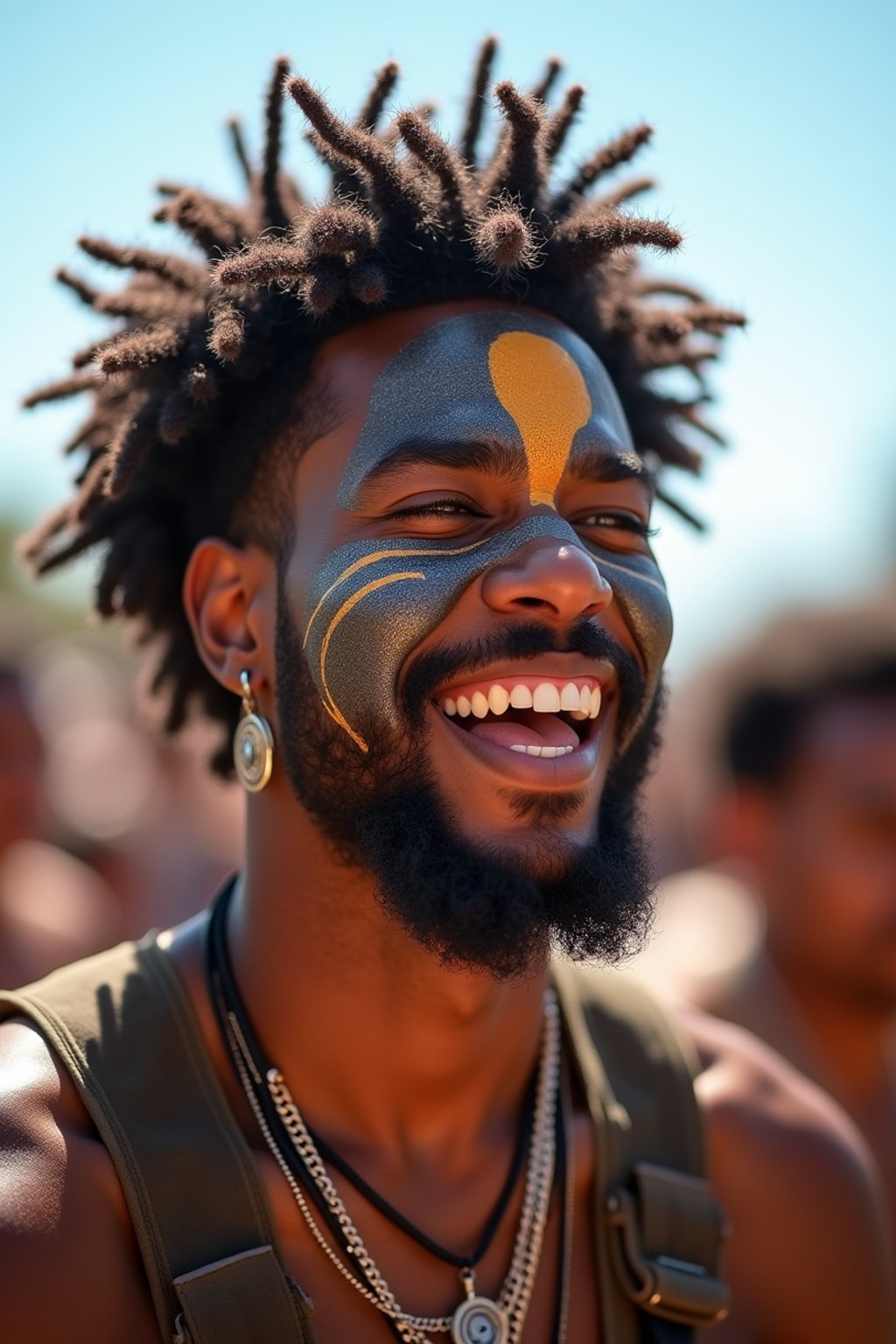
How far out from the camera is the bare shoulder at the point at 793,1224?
3369 mm

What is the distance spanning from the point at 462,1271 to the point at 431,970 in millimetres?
610

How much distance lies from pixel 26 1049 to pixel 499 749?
112 centimetres

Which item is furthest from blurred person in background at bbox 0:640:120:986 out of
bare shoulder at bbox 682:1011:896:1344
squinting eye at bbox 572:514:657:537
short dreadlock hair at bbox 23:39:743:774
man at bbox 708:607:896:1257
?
squinting eye at bbox 572:514:657:537

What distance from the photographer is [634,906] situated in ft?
10.0

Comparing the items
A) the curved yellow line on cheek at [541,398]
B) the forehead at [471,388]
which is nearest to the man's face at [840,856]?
the forehead at [471,388]

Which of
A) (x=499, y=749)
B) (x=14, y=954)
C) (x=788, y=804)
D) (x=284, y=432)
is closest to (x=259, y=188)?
(x=284, y=432)

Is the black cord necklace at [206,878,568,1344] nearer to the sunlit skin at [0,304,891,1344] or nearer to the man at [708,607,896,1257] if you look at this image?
the sunlit skin at [0,304,891,1344]

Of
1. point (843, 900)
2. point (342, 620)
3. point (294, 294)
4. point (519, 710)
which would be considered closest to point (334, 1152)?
point (519, 710)

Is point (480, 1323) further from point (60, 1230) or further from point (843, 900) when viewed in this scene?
point (843, 900)

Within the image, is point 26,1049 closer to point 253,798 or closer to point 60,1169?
point 60,1169

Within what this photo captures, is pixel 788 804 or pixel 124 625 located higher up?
pixel 124 625

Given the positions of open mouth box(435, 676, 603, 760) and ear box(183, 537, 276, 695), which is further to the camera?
ear box(183, 537, 276, 695)

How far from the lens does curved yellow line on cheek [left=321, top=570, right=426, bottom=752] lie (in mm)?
2998

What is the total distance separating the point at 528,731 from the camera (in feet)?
9.87
